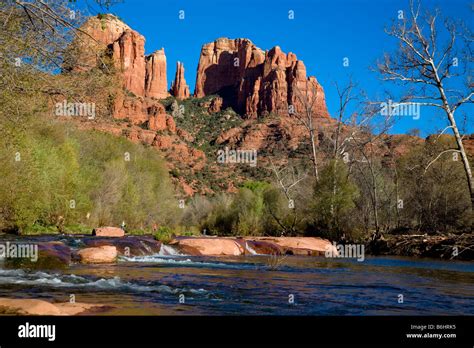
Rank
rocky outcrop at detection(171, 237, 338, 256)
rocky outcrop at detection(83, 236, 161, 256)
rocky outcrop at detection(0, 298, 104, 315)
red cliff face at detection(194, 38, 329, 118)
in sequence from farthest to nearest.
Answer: red cliff face at detection(194, 38, 329, 118) < rocky outcrop at detection(171, 237, 338, 256) < rocky outcrop at detection(83, 236, 161, 256) < rocky outcrop at detection(0, 298, 104, 315)

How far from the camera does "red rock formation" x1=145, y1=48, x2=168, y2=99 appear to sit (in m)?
142

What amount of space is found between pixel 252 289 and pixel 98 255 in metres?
7.96

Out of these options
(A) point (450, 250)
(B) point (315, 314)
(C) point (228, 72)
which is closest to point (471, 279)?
(A) point (450, 250)

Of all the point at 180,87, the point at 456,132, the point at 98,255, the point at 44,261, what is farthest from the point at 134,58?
the point at 456,132

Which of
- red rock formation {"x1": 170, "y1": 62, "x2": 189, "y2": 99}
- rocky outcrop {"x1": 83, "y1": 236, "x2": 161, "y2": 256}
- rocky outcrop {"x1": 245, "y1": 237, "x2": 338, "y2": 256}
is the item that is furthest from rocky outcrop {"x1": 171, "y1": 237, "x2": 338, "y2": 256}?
red rock formation {"x1": 170, "y1": 62, "x2": 189, "y2": 99}

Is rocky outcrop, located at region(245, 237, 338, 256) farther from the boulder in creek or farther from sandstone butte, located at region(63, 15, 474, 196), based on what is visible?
the boulder in creek

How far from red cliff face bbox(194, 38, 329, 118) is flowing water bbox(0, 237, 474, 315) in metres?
86.7

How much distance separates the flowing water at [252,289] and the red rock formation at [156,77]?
424 feet

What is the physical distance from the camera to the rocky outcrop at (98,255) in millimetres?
16328
